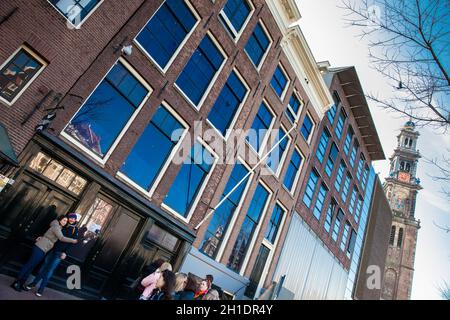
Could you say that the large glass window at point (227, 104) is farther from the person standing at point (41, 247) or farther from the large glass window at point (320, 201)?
the large glass window at point (320, 201)

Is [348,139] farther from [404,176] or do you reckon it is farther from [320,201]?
[404,176]

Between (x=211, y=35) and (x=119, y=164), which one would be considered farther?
(x=211, y=35)

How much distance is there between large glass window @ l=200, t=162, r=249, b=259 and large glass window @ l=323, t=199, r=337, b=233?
441 inches

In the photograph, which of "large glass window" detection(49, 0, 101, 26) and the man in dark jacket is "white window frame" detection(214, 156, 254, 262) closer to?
the man in dark jacket

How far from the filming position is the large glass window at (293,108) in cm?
1691

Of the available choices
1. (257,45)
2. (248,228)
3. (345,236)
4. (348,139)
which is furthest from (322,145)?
(345,236)

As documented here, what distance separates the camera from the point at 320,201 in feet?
70.9

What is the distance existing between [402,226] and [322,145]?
4744cm

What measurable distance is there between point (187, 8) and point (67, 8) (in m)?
4.44

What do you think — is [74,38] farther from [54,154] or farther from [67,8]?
[54,154]

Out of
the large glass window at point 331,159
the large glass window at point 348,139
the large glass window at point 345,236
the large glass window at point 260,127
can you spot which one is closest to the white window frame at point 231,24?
the large glass window at point 260,127

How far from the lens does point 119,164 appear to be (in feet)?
30.1

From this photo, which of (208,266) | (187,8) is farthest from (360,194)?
(187,8)

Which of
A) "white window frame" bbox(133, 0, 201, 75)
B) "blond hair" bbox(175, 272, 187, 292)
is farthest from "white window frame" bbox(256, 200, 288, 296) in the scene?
"blond hair" bbox(175, 272, 187, 292)
